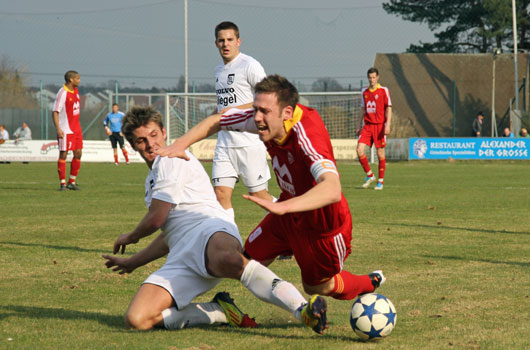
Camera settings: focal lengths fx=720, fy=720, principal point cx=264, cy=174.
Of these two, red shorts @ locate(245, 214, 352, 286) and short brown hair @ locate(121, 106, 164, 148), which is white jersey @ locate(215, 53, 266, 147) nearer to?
short brown hair @ locate(121, 106, 164, 148)

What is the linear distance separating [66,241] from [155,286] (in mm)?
4015

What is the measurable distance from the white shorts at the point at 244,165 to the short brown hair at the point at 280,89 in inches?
151

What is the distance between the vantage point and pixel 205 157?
3069 centimetres

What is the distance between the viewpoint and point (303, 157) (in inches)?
163

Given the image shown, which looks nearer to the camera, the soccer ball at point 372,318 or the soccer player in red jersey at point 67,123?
the soccer ball at point 372,318

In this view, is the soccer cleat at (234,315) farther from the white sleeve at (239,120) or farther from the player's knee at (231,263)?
the white sleeve at (239,120)

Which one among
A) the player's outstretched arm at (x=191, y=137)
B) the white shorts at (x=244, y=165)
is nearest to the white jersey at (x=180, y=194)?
the player's outstretched arm at (x=191, y=137)

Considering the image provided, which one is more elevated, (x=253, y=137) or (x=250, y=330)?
(x=253, y=137)

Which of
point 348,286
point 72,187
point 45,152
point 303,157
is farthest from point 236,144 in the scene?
point 45,152

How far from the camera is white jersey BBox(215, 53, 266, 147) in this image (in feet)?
26.8

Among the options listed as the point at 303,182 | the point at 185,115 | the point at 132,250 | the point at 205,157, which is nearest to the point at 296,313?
the point at 303,182

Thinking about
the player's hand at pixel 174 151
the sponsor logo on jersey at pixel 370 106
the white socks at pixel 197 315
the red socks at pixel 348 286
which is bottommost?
the white socks at pixel 197 315

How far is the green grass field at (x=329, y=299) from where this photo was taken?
4.24 meters

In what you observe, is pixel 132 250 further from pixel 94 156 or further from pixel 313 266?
pixel 94 156
